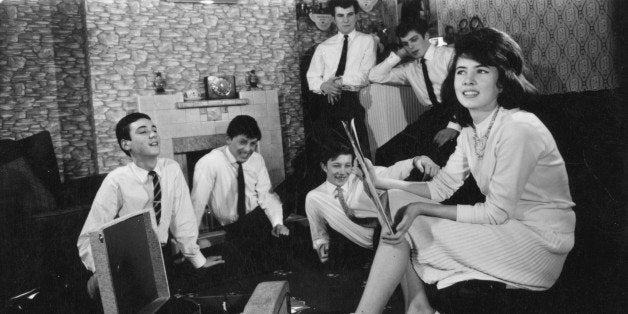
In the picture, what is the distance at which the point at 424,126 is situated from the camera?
284 cm

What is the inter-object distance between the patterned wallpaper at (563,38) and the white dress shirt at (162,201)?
214 centimetres

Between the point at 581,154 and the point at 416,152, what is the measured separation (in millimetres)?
1088

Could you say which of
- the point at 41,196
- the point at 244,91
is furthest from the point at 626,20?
the point at 244,91

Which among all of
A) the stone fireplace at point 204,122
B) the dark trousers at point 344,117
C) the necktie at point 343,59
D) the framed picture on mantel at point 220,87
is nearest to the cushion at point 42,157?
the stone fireplace at point 204,122

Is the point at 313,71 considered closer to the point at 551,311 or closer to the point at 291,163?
the point at 291,163

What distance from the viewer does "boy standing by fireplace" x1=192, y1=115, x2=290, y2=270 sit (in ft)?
9.09

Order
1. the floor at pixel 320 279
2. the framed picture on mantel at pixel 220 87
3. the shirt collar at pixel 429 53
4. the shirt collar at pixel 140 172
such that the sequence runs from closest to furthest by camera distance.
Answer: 1. the floor at pixel 320 279
2. the shirt collar at pixel 140 172
3. the shirt collar at pixel 429 53
4. the framed picture on mantel at pixel 220 87

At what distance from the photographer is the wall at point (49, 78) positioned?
345 cm

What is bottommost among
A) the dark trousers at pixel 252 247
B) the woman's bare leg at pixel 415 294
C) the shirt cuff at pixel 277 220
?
the dark trousers at pixel 252 247

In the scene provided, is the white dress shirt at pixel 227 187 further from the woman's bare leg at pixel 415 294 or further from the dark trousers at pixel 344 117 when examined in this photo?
the woman's bare leg at pixel 415 294

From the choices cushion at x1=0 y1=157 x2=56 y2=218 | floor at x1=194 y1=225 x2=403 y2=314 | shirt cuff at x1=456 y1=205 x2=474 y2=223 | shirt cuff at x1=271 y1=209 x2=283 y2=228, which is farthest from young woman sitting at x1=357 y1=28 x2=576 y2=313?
cushion at x1=0 y1=157 x2=56 y2=218

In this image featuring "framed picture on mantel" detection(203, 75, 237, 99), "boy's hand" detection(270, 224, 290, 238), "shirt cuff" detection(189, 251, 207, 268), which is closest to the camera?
"shirt cuff" detection(189, 251, 207, 268)

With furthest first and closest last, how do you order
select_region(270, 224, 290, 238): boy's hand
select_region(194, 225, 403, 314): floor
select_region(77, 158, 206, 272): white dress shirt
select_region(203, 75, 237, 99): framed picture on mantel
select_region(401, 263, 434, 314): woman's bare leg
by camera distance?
select_region(203, 75, 237, 99): framed picture on mantel, select_region(270, 224, 290, 238): boy's hand, select_region(77, 158, 206, 272): white dress shirt, select_region(194, 225, 403, 314): floor, select_region(401, 263, 434, 314): woman's bare leg

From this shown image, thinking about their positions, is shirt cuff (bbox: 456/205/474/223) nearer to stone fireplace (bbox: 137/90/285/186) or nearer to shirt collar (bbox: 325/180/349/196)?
shirt collar (bbox: 325/180/349/196)
